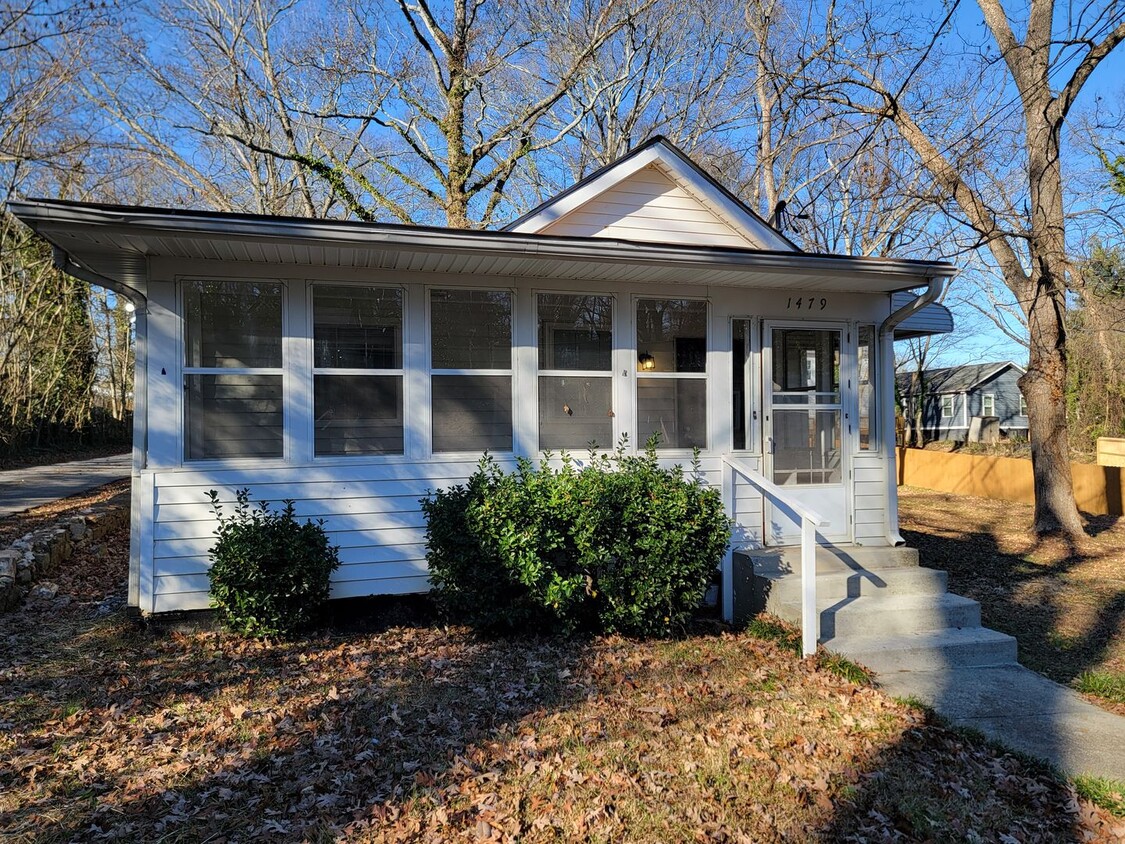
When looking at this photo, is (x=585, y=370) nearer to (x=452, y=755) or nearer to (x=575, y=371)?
(x=575, y=371)

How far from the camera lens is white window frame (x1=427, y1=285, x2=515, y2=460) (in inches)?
229

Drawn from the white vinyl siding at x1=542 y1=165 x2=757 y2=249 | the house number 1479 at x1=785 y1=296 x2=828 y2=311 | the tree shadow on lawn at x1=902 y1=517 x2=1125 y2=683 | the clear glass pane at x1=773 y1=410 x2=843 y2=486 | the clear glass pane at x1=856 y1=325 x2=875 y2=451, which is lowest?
the tree shadow on lawn at x1=902 y1=517 x2=1125 y2=683

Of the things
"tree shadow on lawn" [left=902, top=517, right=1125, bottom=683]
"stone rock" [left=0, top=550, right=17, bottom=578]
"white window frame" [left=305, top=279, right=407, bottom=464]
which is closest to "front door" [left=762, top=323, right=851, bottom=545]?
"tree shadow on lawn" [left=902, top=517, right=1125, bottom=683]

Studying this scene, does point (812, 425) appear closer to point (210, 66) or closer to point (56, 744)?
point (56, 744)

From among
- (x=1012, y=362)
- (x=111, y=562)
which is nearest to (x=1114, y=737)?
(x=111, y=562)

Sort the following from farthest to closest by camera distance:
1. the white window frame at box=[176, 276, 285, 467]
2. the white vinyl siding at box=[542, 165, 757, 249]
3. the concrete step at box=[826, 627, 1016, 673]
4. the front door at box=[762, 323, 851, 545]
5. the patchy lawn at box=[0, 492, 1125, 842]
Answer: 1. the white vinyl siding at box=[542, 165, 757, 249]
2. the front door at box=[762, 323, 851, 545]
3. the white window frame at box=[176, 276, 285, 467]
4. the concrete step at box=[826, 627, 1016, 673]
5. the patchy lawn at box=[0, 492, 1125, 842]

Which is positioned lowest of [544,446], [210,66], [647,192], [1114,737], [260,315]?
[1114,737]

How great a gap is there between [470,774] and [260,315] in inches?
151

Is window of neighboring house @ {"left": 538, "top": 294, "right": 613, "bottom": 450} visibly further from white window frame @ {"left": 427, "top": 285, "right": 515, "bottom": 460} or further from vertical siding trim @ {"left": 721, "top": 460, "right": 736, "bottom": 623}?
vertical siding trim @ {"left": 721, "top": 460, "right": 736, "bottom": 623}

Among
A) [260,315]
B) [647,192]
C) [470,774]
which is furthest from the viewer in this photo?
[647,192]

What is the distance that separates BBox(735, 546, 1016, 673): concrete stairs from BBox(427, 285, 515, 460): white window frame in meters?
2.30

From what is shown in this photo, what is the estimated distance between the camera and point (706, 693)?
427cm

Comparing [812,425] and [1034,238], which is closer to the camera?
[812,425]

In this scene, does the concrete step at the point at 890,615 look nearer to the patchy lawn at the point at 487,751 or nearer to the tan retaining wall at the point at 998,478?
the patchy lawn at the point at 487,751
